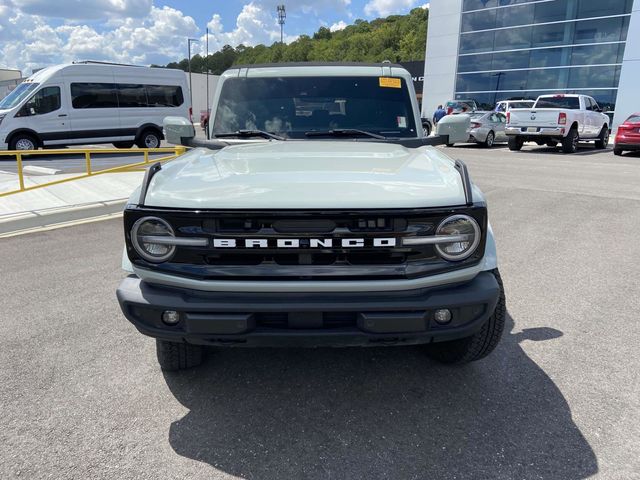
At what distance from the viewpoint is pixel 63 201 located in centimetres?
866

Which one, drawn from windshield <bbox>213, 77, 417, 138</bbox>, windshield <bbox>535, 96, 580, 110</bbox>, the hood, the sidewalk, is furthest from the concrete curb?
windshield <bbox>535, 96, 580, 110</bbox>

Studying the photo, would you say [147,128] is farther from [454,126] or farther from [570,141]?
[454,126]

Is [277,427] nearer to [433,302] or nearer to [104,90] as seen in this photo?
[433,302]

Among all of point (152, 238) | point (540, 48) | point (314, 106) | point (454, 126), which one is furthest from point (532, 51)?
point (152, 238)

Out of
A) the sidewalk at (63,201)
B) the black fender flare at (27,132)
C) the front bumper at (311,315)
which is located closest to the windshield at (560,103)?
the sidewalk at (63,201)

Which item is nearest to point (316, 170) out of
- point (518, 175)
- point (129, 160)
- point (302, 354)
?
point (302, 354)

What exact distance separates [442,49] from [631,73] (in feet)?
41.9

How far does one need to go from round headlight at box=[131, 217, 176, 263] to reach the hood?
97mm

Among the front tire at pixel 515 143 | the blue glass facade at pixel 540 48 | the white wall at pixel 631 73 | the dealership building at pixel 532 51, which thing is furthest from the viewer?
the blue glass facade at pixel 540 48

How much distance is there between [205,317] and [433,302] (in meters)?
1.03

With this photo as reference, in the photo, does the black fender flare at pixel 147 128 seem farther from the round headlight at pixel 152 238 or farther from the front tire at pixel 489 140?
the round headlight at pixel 152 238

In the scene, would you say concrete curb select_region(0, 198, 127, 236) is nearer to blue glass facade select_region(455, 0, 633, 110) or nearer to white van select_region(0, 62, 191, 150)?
white van select_region(0, 62, 191, 150)

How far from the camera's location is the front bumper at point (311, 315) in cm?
225

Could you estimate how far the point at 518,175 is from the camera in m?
11.8
